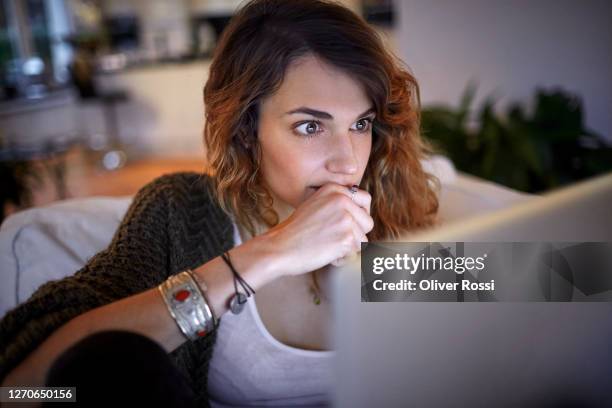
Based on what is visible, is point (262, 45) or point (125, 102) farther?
point (125, 102)

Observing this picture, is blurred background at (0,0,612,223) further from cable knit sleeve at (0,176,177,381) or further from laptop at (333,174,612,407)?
laptop at (333,174,612,407)

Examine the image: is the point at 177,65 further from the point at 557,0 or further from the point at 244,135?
the point at 244,135

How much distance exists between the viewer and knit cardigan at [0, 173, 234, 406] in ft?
2.29

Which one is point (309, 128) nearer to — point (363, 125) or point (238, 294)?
point (363, 125)

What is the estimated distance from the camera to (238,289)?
2.32 feet

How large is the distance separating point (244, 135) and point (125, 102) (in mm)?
6083

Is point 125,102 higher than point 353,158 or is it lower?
lower

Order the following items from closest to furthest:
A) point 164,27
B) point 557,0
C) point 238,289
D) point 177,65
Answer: point 238,289 < point 557,0 < point 177,65 < point 164,27

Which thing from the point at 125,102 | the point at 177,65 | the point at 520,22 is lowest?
the point at 125,102

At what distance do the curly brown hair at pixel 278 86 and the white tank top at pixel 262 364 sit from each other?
0.22m

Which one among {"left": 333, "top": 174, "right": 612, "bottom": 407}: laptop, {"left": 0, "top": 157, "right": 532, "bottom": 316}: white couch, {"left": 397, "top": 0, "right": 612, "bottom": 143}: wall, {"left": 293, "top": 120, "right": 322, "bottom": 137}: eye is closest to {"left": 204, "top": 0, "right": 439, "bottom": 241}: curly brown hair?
{"left": 293, "top": 120, "right": 322, "bottom": 137}: eye

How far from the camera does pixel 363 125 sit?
1.01 metres

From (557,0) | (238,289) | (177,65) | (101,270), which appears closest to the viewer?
(238,289)

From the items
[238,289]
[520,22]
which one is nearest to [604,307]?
[238,289]
